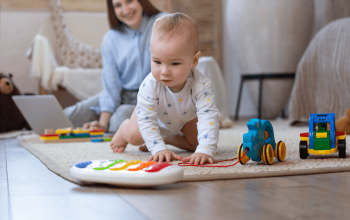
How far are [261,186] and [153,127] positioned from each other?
37 centimetres

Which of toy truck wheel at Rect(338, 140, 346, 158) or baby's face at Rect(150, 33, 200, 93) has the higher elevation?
baby's face at Rect(150, 33, 200, 93)

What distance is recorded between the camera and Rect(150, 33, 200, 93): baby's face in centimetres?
83

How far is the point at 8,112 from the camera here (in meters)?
2.11

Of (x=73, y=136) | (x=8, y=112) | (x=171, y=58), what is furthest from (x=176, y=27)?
(x=8, y=112)

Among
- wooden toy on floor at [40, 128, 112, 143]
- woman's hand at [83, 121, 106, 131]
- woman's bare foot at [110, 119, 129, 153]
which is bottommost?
wooden toy on floor at [40, 128, 112, 143]

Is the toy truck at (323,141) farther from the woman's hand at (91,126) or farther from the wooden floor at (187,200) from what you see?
the woman's hand at (91,126)

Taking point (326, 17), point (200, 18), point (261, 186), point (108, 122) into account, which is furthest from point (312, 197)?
point (200, 18)

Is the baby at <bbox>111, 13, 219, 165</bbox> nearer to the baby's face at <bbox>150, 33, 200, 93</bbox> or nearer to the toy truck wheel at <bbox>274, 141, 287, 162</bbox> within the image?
the baby's face at <bbox>150, 33, 200, 93</bbox>

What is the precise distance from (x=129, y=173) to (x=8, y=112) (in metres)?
1.73

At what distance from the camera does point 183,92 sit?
0.94 m

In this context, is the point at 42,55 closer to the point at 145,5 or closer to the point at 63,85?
the point at 63,85

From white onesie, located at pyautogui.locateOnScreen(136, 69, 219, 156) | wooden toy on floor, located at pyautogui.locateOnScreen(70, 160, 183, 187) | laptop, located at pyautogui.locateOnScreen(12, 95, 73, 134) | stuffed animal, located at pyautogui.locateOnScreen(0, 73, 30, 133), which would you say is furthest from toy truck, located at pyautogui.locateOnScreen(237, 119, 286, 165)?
stuffed animal, located at pyautogui.locateOnScreen(0, 73, 30, 133)

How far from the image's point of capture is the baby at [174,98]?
84 centimetres

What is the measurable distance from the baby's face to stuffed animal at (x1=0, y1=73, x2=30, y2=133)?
1524mm
